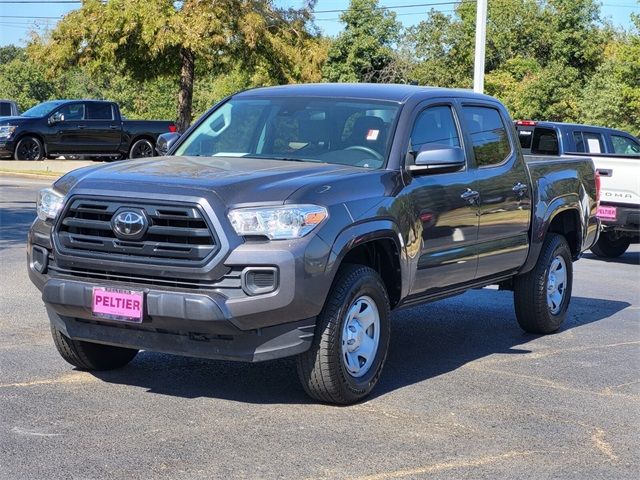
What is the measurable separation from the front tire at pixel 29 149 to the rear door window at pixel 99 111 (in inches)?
65.1

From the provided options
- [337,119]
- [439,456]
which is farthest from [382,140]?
[439,456]

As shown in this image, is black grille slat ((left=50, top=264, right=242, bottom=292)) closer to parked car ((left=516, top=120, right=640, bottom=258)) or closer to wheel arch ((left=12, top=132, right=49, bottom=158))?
parked car ((left=516, top=120, right=640, bottom=258))

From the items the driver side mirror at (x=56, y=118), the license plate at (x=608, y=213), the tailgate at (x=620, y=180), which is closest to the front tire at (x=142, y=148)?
the driver side mirror at (x=56, y=118)

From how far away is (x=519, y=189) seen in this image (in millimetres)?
8375

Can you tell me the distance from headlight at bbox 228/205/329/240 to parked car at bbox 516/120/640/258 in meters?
9.27

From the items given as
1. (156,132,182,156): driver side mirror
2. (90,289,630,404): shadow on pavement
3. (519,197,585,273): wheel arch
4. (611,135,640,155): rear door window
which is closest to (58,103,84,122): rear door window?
(611,135,640,155): rear door window

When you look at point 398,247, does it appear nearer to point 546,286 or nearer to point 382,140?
point 382,140

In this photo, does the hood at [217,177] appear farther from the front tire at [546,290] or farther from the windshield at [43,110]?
the windshield at [43,110]

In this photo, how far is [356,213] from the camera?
6273mm

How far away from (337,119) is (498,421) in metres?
2.34

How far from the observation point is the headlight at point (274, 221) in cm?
582

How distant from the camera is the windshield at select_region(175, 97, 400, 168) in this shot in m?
7.05

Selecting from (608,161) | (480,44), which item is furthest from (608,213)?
(480,44)

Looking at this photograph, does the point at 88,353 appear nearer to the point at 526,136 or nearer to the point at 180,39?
the point at 526,136
